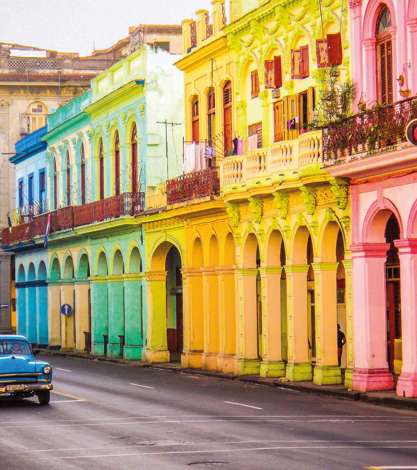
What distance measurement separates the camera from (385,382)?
97.4ft

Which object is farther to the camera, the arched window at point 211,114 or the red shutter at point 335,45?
the arched window at point 211,114

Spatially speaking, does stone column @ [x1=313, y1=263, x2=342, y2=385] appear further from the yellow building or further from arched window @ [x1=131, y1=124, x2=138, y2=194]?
arched window @ [x1=131, y1=124, x2=138, y2=194]

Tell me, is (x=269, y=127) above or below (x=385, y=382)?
above

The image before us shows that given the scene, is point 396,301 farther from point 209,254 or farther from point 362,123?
point 209,254

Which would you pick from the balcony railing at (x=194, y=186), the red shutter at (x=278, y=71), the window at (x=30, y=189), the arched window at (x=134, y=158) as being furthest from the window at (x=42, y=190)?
the red shutter at (x=278, y=71)

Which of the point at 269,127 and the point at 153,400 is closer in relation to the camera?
the point at 153,400

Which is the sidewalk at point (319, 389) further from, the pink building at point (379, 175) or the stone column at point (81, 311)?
the stone column at point (81, 311)

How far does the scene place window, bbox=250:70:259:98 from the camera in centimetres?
3708

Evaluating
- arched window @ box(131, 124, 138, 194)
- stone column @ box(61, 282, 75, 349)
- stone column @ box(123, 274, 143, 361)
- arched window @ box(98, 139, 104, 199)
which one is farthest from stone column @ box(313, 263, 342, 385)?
stone column @ box(61, 282, 75, 349)

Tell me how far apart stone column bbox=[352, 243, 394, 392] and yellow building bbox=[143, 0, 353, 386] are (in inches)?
36.2

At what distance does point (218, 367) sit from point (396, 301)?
7780mm

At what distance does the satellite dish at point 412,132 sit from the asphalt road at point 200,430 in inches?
198

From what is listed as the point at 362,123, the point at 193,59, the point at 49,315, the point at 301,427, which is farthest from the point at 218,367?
the point at 49,315

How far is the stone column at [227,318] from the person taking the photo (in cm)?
3850
